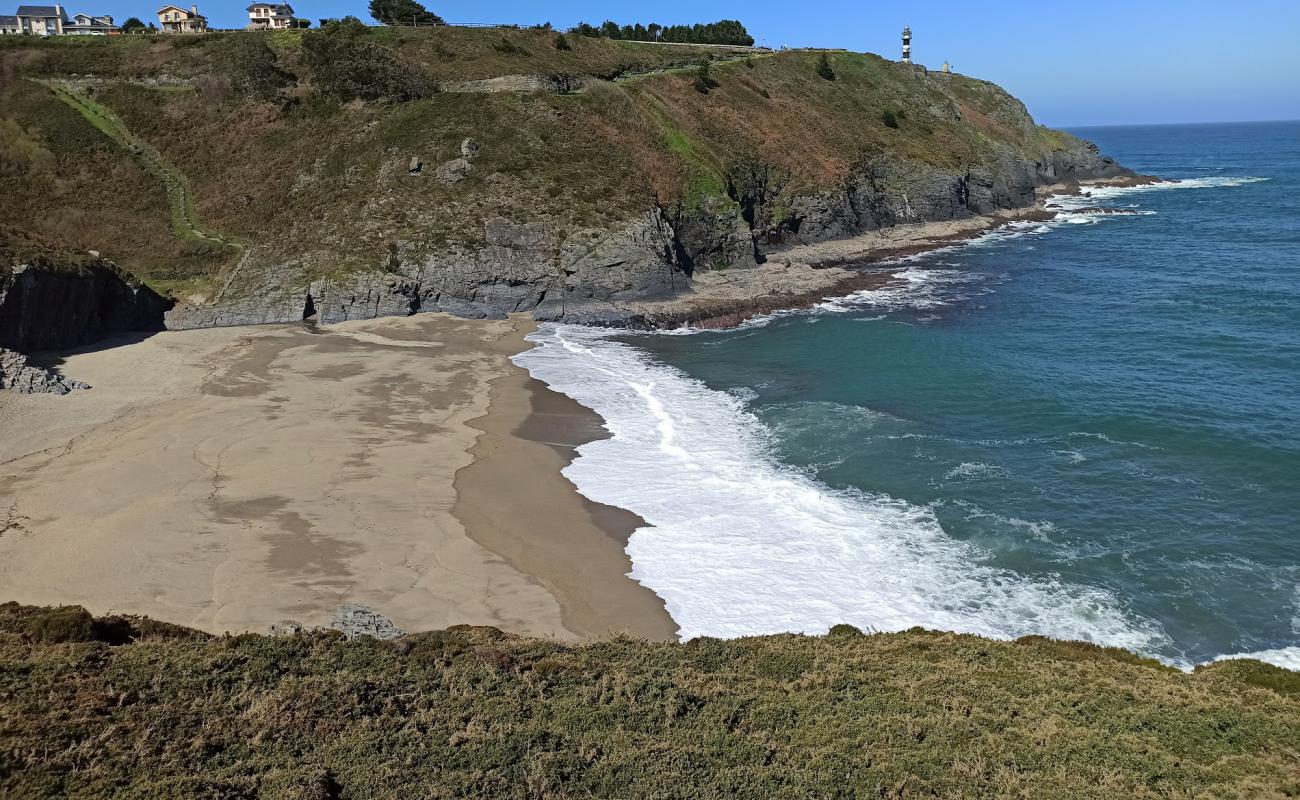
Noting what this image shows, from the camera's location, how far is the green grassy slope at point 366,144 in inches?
2111

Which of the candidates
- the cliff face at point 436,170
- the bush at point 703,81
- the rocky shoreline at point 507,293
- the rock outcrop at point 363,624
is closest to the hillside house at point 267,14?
the cliff face at point 436,170

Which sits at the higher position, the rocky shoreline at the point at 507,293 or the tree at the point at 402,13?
the tree at the point at 402,13

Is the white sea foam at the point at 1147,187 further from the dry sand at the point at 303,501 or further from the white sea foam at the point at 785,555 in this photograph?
the dry sand at the point at 303,501

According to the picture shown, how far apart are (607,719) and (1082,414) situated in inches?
1070

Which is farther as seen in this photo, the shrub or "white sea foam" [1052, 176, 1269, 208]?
"white sea foam" [1052, 176, 1269, 208]

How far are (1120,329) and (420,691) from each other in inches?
1749

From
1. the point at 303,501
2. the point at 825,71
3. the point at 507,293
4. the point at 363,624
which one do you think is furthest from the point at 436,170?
the point at 825,71

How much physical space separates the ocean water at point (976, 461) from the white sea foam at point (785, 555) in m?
0.08

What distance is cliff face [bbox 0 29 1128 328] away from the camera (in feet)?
170

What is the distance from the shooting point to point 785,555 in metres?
23.3

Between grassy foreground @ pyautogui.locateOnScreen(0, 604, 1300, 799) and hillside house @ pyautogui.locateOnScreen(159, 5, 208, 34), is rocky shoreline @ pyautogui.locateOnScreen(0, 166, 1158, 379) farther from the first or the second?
hillside house @ pyautogui.locateOnScreen(159, 5, 208, 34)

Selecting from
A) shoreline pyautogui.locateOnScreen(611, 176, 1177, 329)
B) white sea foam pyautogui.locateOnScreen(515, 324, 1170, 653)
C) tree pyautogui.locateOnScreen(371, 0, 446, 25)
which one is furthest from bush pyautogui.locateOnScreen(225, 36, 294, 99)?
white sea foam pyautogui.locateOnScreen(515, 324, 1170, 653)

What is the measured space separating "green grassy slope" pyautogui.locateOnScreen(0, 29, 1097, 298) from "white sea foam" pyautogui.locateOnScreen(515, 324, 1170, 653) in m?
27.7

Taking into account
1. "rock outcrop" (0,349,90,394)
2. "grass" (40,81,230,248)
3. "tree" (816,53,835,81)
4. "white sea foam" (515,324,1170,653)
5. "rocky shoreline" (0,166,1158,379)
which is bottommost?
"white sea foam" (515,324,1170,653)
